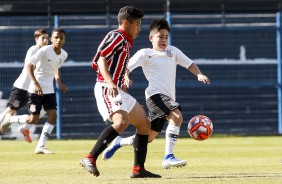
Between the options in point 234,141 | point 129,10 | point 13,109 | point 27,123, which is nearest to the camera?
point 129,10

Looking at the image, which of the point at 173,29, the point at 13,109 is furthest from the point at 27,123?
the point at 173,29

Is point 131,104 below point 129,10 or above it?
below

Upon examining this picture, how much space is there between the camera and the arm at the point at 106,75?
9359 mm

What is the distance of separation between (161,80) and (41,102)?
166 inches

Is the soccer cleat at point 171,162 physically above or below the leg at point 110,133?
below

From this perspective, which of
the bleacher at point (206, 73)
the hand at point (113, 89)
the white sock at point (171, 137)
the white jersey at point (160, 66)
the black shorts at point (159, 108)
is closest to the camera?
the hand at point (113, 89)

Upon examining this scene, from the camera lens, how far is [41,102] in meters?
16.1

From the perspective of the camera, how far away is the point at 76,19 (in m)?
22.1

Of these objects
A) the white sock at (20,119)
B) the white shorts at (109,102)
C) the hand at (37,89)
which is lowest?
the white sock at (20,119)

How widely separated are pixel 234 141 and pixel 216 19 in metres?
4.07

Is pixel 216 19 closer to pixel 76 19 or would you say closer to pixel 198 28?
pixel 198 28

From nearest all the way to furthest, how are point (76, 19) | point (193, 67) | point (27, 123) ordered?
point (193, 67) → point (27, 123) → point (76, 19)

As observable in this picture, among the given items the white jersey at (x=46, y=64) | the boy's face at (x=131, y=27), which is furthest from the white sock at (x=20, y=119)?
the boy's face at (x=131, y=27)

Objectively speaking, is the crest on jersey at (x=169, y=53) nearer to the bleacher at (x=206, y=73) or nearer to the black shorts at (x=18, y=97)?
the black shorts at (x=18, y=97)
